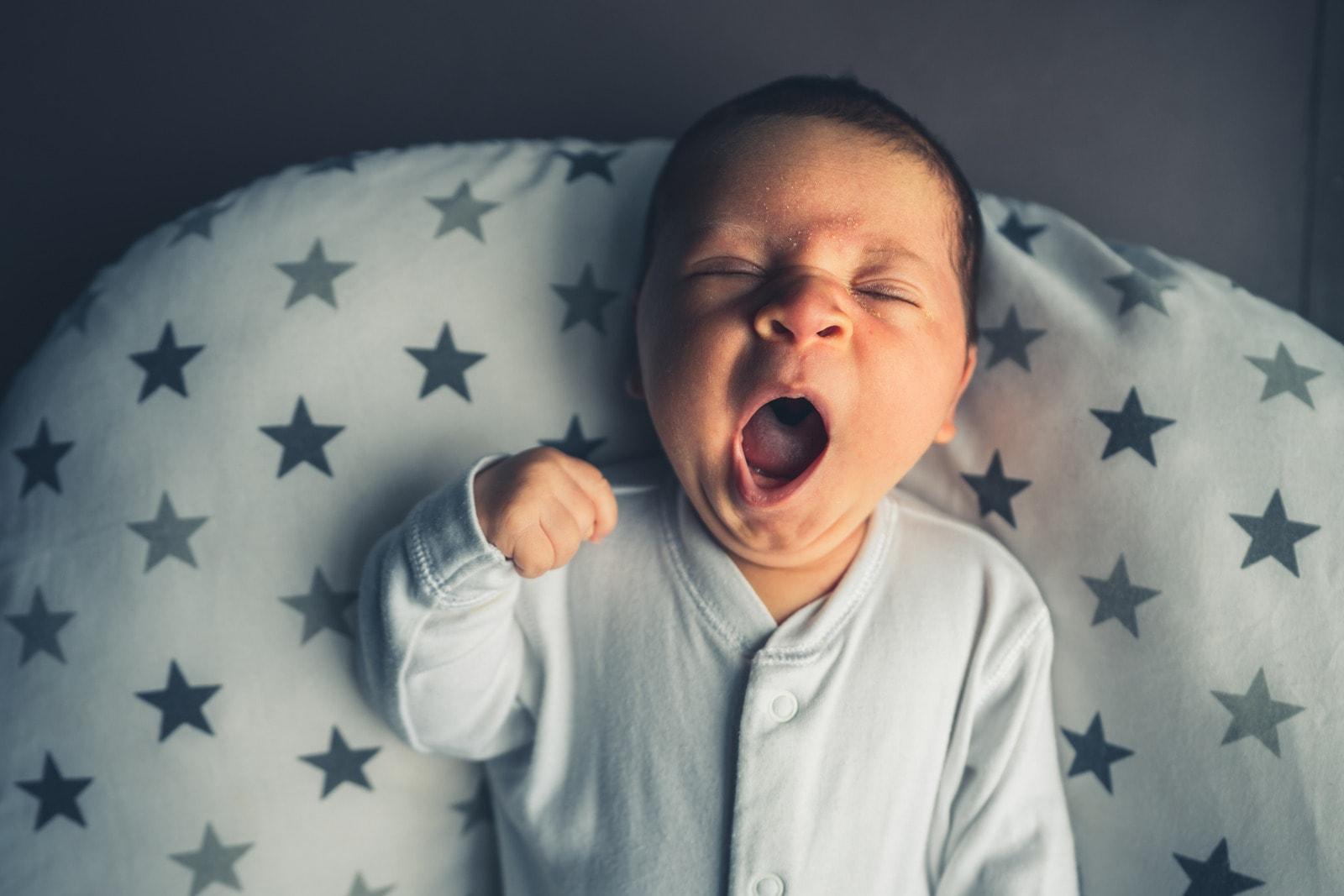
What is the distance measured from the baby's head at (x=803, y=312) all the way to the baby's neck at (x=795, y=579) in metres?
0.05

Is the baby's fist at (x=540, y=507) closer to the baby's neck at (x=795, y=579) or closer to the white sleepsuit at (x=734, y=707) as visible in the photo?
the white sleepsuit at (x=734, y=707)

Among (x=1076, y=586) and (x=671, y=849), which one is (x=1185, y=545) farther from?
(x=671, y=849)

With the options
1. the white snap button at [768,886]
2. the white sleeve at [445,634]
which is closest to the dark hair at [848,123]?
the white sleeve at [445,634]

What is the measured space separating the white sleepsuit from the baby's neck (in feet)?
0.06

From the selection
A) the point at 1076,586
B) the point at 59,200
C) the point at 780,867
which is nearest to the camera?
the point at 780,867

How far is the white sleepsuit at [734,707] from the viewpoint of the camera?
2.64ft

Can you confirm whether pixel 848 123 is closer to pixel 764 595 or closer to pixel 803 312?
pixel 803 312

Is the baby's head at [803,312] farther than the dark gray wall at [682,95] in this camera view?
No

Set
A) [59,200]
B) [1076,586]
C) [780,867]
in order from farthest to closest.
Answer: [59,200], [1076,586], [780,867]

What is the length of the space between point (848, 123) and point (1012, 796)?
2.05 ft

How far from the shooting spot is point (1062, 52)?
1.09 meters

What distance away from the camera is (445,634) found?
0.80 meters

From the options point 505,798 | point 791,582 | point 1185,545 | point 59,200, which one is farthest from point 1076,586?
point 59,200

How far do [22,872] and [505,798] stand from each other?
1.43 ft
